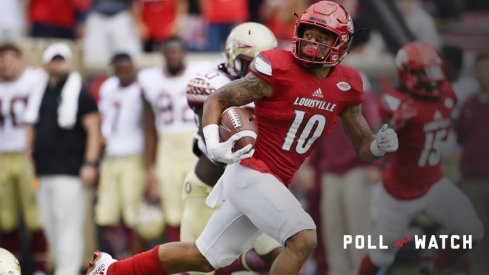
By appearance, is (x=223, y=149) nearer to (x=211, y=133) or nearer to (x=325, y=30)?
(x=211, y=133)

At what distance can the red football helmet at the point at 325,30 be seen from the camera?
21.6ft

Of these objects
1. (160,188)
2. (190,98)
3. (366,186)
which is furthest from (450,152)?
(190,98)

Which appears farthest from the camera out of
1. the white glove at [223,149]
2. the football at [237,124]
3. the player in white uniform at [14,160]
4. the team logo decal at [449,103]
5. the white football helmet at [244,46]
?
the player in white uniform at [14,160]

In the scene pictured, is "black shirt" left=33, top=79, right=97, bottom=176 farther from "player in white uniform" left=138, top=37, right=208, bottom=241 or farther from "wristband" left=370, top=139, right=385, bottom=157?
"wristband" left=370, top=139, right=385, bottom=157

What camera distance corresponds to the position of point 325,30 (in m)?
6.64

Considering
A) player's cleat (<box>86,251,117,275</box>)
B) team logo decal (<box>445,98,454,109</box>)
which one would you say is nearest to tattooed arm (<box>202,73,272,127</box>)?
player's cleat (<box>86,251,117,275</box>)

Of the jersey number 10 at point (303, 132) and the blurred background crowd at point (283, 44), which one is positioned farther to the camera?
the blurred background crowd at point (283, 44)

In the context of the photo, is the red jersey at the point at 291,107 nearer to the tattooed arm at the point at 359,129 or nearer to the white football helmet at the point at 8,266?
the tattooed arm at the point at 359,129

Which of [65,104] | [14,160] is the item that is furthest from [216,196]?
[14,160]

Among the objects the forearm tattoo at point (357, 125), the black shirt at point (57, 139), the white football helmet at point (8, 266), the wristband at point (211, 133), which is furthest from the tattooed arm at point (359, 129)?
the black shirt at point (57, 139)

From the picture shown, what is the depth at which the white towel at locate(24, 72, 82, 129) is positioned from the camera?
389 inches

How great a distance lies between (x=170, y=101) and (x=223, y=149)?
3.66 m

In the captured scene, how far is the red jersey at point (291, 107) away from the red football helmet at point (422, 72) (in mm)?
1547

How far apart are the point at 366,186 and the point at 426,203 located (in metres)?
1.55
